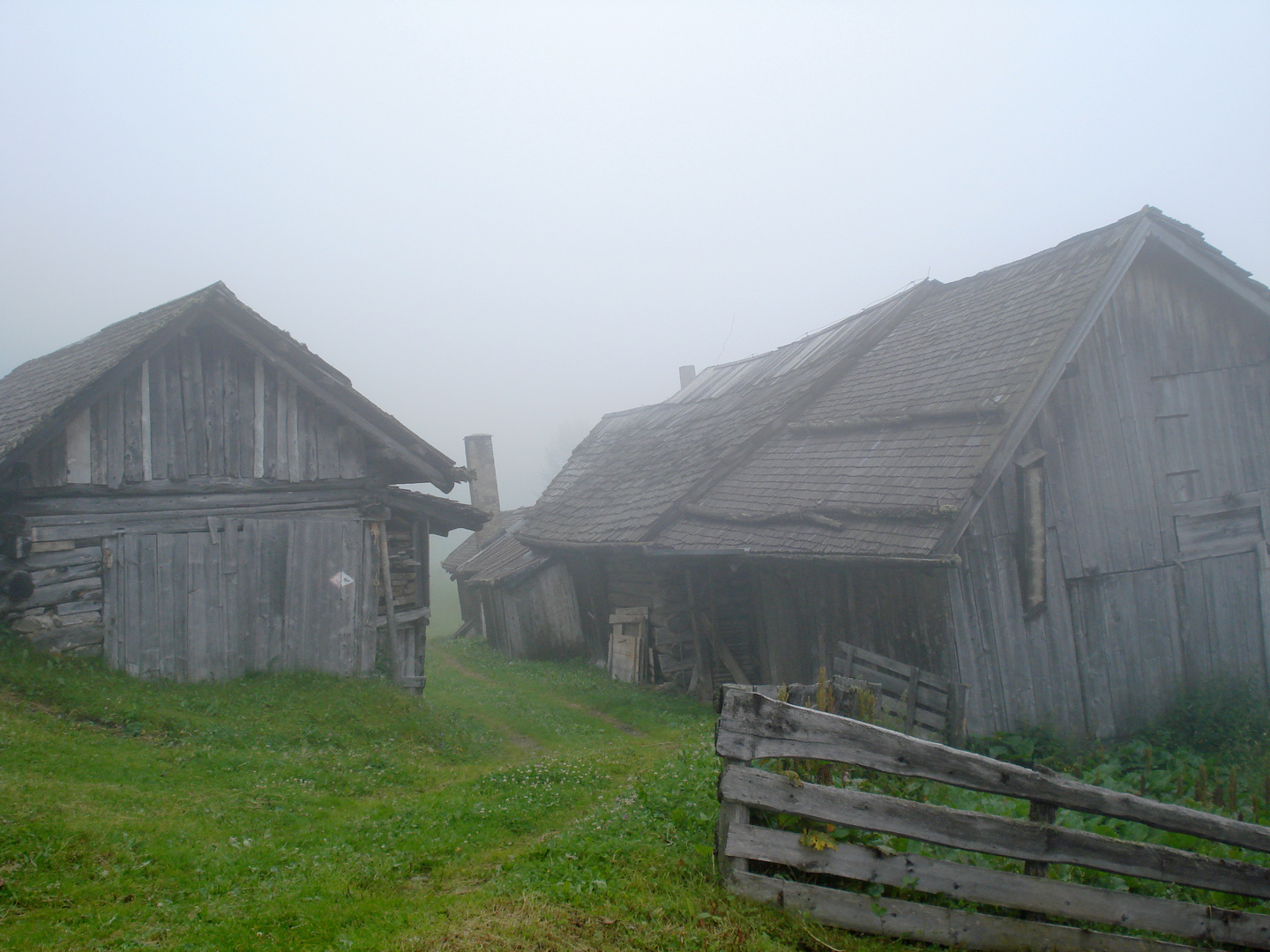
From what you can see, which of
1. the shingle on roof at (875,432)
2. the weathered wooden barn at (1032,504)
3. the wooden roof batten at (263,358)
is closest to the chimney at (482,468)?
the shingle on roof at (875,432)

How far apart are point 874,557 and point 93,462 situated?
900 cm

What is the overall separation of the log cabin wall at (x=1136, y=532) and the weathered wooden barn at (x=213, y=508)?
7.67 metres

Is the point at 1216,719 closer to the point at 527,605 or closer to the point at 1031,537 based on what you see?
the point at 1031,537

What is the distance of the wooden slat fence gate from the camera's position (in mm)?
4723

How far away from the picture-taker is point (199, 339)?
10.6m

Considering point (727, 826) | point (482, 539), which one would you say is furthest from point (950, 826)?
point (482, 539)

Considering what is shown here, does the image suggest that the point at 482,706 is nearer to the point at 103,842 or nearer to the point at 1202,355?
the point at 103,842

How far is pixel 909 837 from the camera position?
4.80m

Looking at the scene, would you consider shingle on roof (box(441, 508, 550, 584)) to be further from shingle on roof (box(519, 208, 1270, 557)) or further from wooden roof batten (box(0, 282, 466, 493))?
wooden roof batten (box(0, 282, 466, 493))

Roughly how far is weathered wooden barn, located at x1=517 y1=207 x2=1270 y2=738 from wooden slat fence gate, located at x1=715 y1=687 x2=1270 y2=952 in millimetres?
4396

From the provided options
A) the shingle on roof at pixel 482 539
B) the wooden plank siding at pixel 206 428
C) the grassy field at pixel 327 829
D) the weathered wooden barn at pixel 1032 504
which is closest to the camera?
the grassy field at pixel 327 829

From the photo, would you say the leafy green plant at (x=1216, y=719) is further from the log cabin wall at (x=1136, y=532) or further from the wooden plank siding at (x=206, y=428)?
the wooden plank siding at (x=206, y=428)

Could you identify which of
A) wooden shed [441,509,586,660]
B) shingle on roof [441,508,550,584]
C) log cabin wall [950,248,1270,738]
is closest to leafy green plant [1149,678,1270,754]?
log cabin wall [950,248,1270,738]

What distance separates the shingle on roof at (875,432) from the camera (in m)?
10.3
